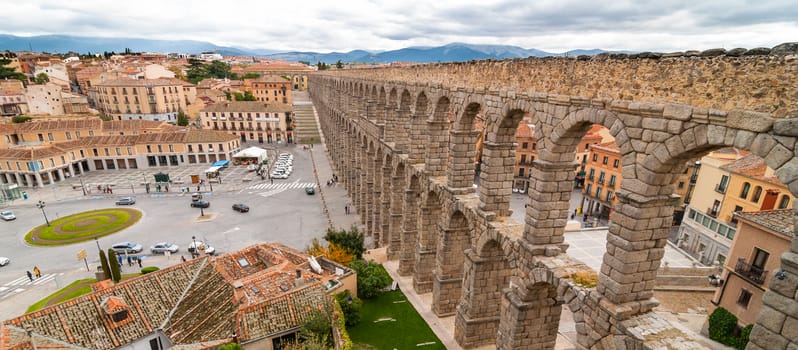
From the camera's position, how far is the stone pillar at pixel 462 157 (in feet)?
57.0

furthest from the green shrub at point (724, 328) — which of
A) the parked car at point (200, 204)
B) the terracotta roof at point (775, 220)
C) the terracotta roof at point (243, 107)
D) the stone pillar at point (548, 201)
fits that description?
the terracotta roof at point (243, 107)

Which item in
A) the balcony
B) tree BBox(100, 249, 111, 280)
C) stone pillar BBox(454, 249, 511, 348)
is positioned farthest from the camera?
tree BBox(100, 249, 111, 280)

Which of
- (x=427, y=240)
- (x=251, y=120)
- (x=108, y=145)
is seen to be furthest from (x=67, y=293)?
(x=251, y=120)

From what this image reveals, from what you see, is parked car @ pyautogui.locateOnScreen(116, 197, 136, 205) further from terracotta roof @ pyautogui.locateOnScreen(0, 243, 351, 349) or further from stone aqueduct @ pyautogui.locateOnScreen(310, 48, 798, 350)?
stone aqueduct @ pyautogui.locateOnScreen(310, 48, 798, 350)

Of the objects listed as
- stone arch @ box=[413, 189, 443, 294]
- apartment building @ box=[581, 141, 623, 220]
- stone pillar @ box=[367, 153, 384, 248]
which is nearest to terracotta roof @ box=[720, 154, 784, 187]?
apartment building @ box=[581, 141, 623, 220]

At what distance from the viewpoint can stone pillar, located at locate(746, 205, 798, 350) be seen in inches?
242

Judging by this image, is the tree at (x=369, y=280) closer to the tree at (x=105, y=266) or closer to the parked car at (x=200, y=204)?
the tree at (x=105, y=266)

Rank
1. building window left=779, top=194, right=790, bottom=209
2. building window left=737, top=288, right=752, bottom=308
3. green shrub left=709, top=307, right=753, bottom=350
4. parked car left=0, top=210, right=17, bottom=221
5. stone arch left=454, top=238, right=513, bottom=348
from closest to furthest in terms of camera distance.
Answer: stone arch left=454, top=238, right=513, bottom=348 < green shrub left=709, top=307, right=753, bottom=350 < building window left=737, top=288, right=752, bottom=308 < building window left=779, top=194, right=790, bottom=209 < parked car left=0, top=210, right=17, bottom=221

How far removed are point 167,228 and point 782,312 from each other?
47.0 meters

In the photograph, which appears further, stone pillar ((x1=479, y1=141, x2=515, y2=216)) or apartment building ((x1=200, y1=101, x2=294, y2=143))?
apartment building ((x1=200, y1=101, x2=294, y2=143))

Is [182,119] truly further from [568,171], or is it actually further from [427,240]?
[568,171]

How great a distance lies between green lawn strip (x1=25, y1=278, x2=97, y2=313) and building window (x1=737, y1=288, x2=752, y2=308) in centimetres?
4280

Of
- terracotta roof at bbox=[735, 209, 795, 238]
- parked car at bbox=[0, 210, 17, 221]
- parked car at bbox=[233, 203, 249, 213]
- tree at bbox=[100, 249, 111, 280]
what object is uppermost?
terracotta roof at bbox=[735, 209, 795, 238]

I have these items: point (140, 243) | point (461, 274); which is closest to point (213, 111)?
point (140, 243)
